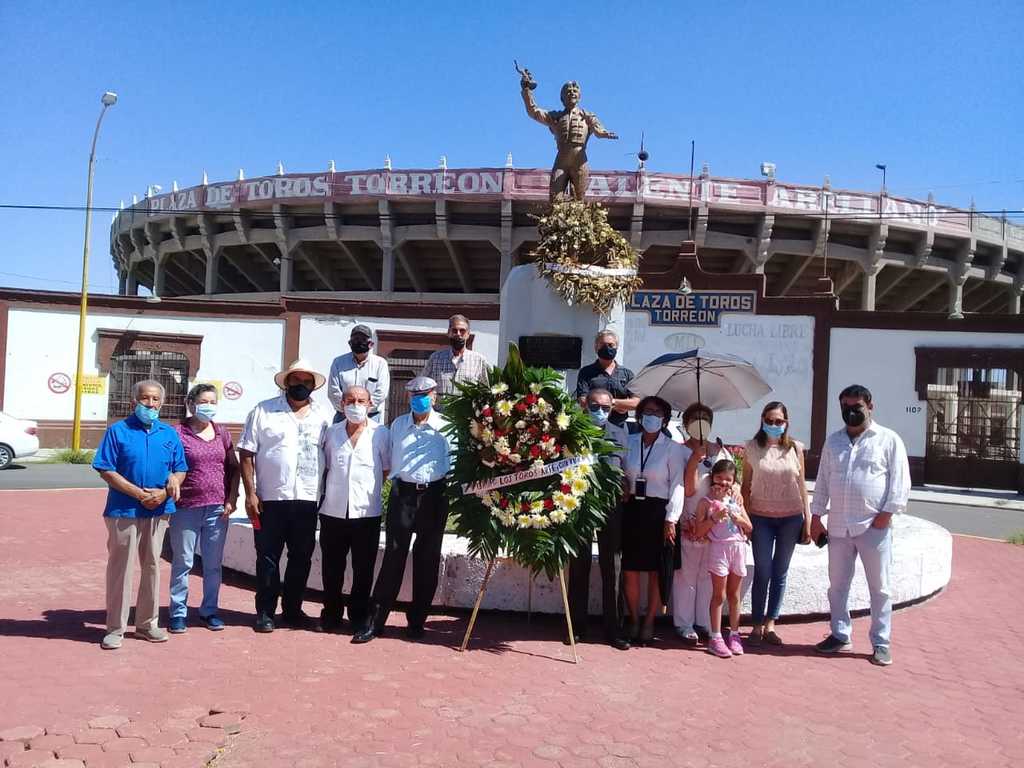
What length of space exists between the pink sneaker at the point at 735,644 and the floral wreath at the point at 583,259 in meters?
4.08

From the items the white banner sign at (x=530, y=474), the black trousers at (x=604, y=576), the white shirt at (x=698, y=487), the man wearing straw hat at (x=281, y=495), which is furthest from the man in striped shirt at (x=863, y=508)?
the man wearing straw hat at (x=281, y=495)

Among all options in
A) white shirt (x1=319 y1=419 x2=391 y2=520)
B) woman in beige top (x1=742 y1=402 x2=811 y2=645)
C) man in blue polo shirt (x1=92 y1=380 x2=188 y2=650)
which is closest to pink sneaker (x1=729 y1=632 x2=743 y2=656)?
woman in beige top (x1=742 y1=402 x2=811 y2=645)

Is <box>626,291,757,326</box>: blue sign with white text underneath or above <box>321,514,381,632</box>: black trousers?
above

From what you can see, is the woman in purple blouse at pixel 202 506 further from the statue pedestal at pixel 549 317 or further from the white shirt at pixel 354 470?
the statue pedestal at pixel 549 317

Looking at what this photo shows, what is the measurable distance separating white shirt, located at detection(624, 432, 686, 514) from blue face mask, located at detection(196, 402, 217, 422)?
3051mm

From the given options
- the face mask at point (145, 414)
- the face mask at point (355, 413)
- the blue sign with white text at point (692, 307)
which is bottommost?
the face mask at point (145, 414)

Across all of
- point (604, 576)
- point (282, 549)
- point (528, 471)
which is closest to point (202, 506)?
point (282, 549)

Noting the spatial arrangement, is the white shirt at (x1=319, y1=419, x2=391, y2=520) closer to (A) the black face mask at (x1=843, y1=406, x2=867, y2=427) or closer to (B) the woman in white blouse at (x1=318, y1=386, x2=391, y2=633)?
(B) the woman in white blouse at (x1=318, y1=386, x2=391, y2=633)

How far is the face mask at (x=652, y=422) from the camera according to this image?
5672mm

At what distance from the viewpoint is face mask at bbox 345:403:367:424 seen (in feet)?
18.6

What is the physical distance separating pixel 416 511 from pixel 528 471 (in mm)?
892

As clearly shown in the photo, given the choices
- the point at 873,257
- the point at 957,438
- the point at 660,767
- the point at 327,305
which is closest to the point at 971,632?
the point at 660,767

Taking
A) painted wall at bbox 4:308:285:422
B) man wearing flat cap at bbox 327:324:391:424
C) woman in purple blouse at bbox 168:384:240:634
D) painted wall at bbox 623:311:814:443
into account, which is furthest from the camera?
painted wall at bbox 4:308:285:422

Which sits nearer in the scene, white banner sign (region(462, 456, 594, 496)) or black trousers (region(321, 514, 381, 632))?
white banner sign (region(462, 456, 594, 496))
